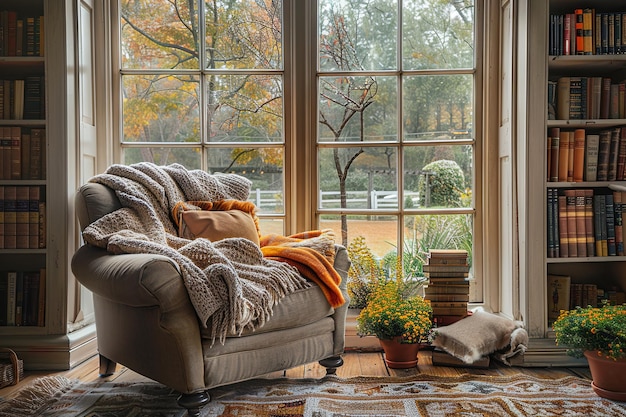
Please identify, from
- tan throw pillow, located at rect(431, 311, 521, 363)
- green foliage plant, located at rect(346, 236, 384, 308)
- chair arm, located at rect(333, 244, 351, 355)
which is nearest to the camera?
chair arm, located at rect(333, 244, 351, 355)

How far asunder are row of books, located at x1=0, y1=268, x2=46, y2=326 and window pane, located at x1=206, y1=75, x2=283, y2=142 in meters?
1.11

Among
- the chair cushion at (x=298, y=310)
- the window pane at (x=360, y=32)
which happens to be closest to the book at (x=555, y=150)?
the window pane at (x=360, y=32)

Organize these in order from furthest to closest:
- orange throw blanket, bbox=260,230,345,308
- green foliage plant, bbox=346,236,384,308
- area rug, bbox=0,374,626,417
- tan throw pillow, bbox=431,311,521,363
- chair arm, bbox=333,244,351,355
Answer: green foliage plant, bbox=346,236,384,308 < tan throw pillow, bbox=431,311,521,363 < chair arm, bbox=333,244,351,355 < orange throw blanket, bbox=260,230,345,308 < area rug, bbox=0,374,626,417

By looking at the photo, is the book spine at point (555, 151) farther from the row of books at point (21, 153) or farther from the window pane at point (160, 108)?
the row of books at point (21, 153)

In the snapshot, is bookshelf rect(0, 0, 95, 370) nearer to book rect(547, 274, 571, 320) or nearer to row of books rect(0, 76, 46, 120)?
row of books rect(0, 76, 46, 120)

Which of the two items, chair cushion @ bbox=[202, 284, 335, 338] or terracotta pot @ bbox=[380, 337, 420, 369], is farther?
terracotta pot @ bbox=[380, 337, 420, 369]

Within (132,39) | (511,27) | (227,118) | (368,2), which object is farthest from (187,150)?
(511,27)

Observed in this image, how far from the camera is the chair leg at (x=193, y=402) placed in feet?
7.21

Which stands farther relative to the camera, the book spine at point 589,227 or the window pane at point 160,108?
the window pane at point 160,108

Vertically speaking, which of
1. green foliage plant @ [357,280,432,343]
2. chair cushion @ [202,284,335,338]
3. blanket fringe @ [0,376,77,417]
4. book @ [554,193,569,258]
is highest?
book @ [554,193,569,258]

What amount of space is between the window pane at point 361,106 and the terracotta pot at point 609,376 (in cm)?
149

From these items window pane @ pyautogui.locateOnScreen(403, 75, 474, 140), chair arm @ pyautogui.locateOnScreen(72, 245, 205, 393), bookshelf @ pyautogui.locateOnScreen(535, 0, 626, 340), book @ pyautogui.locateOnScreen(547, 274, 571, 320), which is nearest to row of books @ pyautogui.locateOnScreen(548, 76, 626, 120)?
bookshelf @ pyautogui.locateOnScreen(535, 0, 626, 340)

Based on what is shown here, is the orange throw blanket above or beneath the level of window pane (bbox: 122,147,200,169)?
beneath

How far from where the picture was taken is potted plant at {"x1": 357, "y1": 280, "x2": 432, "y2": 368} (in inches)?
111
